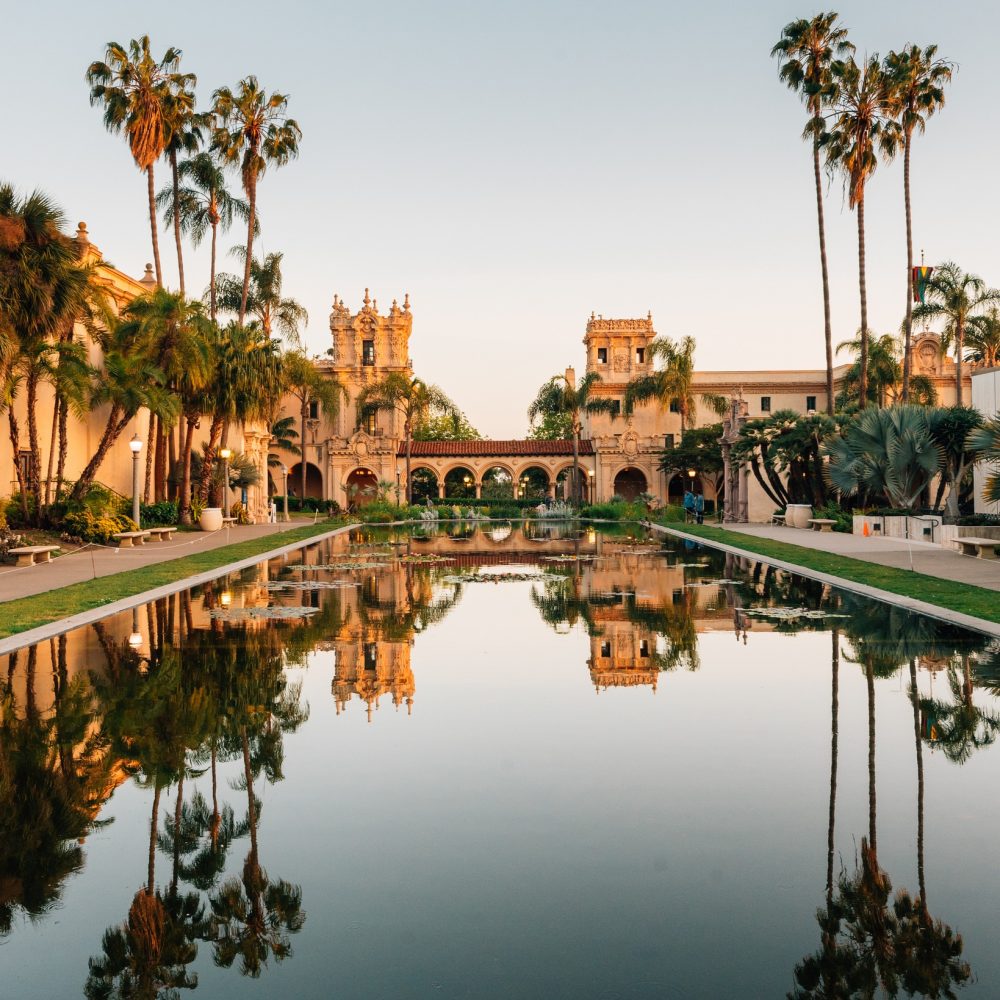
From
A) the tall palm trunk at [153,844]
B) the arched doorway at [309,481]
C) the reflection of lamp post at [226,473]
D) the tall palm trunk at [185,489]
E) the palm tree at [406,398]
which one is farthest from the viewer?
the arched doorway at [309,481]

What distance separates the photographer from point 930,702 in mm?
7707

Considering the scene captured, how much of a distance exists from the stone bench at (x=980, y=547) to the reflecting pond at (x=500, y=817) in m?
12.2

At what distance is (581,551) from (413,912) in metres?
23.0

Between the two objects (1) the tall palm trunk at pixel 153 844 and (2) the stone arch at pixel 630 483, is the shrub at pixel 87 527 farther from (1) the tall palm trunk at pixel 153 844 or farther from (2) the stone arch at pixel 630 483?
(2) the stone arch at pixel 630 483

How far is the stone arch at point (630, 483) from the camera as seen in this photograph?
228 ft

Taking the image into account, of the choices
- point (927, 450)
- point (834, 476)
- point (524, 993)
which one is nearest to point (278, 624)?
point (524, 993)

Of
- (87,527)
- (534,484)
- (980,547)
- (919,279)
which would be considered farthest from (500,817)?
(534,484)

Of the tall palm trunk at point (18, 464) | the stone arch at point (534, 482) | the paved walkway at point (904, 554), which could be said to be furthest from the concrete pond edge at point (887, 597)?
the stone arch at point (534, 482)

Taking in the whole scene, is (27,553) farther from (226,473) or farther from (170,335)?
(226,473)

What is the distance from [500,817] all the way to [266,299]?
48189mm

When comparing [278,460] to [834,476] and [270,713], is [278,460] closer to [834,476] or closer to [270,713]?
[834,476]

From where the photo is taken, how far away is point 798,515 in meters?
39.0

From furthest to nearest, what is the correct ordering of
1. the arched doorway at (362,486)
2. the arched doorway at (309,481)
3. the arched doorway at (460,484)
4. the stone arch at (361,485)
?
the arched doorway at (309,481) < the arched doorway at (460,484) < the stone arch at (361,485) < the arched doorway at (362,486)

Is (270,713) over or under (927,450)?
under
